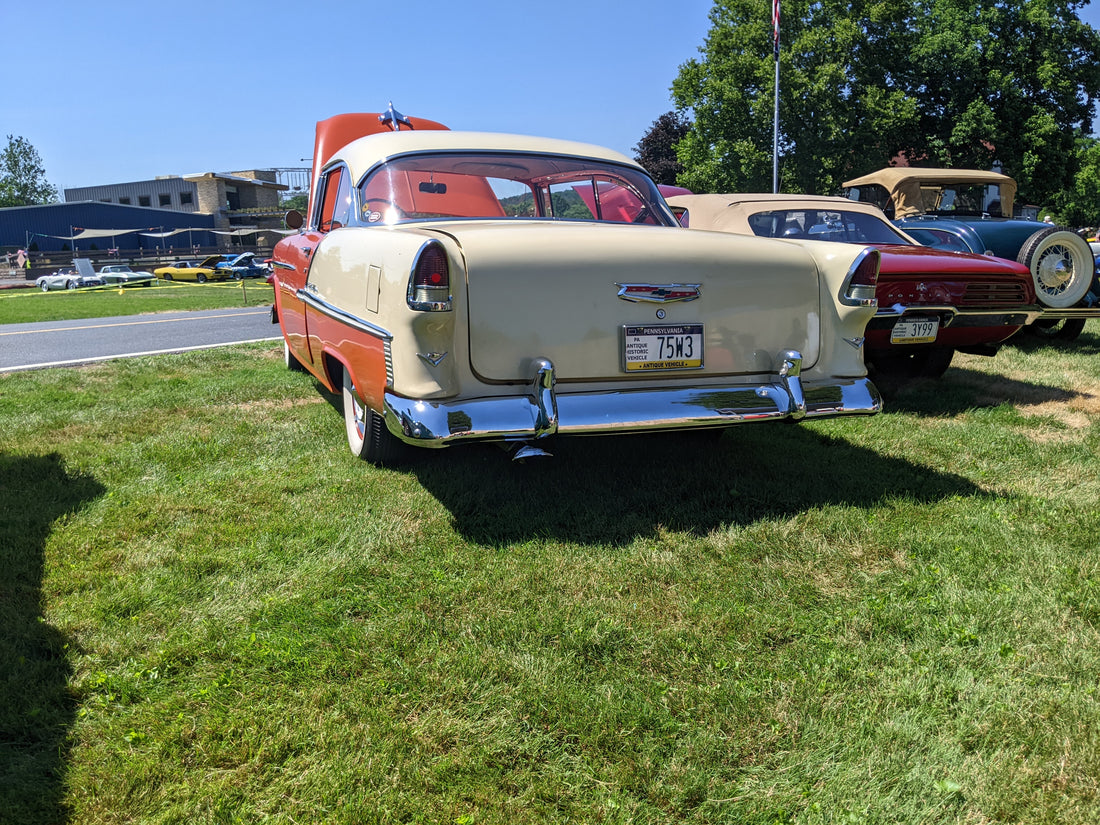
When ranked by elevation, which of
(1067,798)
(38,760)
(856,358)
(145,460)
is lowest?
(1067,798)

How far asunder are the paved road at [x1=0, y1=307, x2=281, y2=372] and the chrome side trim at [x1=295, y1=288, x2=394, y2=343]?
4.30m

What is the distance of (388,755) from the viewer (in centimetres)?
196

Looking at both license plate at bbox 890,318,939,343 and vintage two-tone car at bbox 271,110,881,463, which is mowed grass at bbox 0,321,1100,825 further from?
license plate at bbox 890,318,939,343

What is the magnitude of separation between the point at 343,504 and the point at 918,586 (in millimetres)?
2328

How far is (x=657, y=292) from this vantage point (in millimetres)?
3322

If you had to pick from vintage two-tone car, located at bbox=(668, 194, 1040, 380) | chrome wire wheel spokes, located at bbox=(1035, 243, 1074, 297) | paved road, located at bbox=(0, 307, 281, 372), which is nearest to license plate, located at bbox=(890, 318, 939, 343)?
vintage two-tone car, located at bbox=(668, 194, 1040, 380)

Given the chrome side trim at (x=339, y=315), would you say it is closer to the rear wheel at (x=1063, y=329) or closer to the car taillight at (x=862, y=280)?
the car taillight at (x=862, y=280)

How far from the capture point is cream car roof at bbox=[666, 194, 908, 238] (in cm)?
669

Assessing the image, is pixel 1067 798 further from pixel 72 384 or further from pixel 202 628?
pixel 72 384

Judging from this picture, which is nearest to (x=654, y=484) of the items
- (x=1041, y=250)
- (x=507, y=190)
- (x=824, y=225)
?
(x=507, y=190)

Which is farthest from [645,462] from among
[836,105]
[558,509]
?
[836,105]

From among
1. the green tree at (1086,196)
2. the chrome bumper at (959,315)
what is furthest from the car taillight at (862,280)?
the green tree at (1086,196)

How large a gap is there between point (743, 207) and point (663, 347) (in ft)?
12.6

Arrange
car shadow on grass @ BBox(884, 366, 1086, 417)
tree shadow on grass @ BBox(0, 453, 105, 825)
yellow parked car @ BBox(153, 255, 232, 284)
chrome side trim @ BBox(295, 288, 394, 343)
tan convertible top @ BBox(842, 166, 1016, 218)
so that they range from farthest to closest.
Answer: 1. yellow parked car @ BBox(153, 255, 232, 284)
2. tan convertible top @ BBox(842, 166, 1016, 218)
3. car shadow on grass @ BBox(884, 366, 1086, 417)
4. chrome side trim @ BBox(295, 288, 394, 343)
5. tree shadow on grass @ BBox(0, 453, 105, 825)
